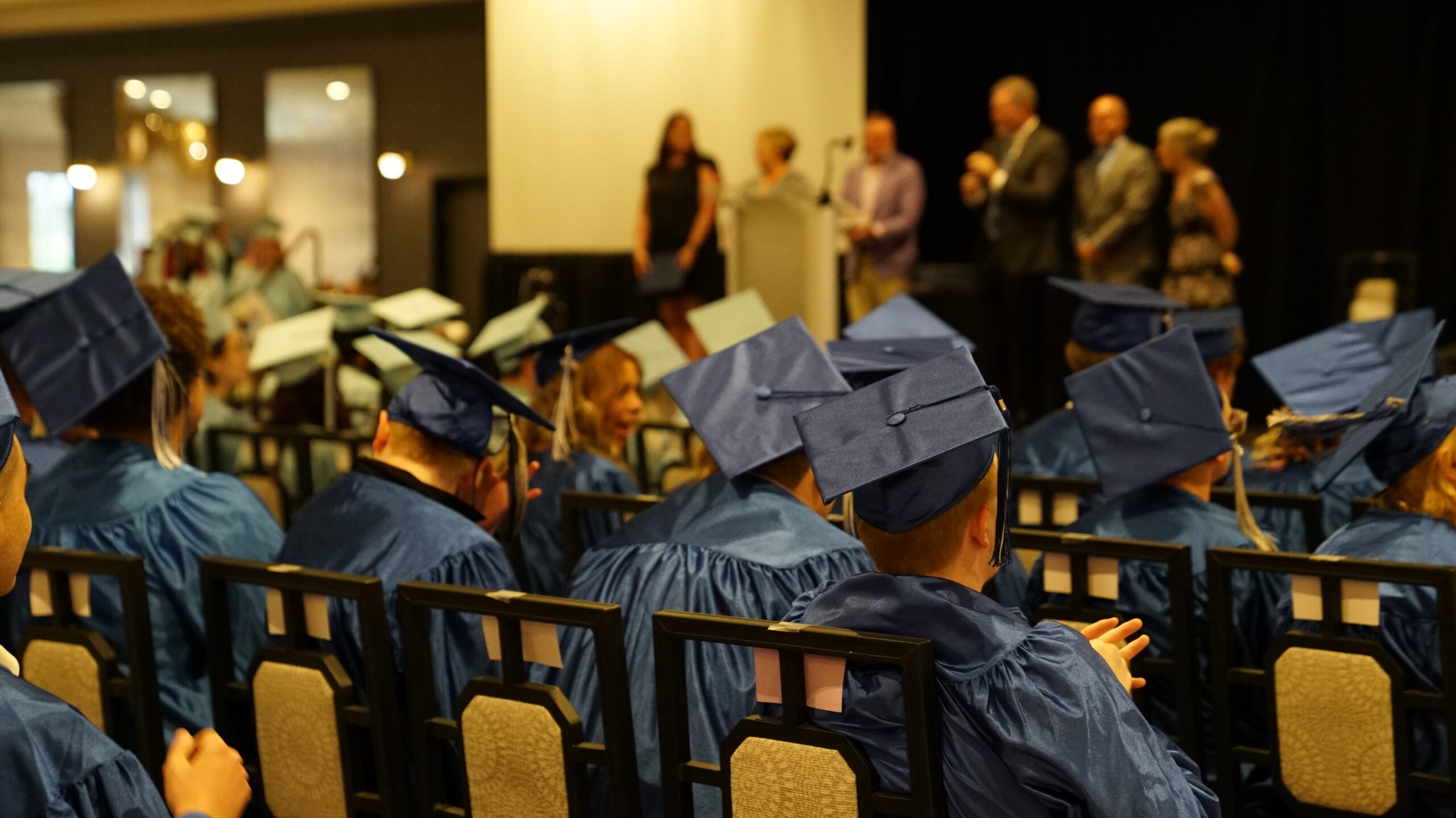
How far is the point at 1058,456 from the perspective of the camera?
414 cm

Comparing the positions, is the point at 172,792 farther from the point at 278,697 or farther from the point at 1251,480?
the point at 1251,480

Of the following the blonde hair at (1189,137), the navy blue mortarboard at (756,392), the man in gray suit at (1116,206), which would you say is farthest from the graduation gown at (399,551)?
the blonde hair at (1189,137)

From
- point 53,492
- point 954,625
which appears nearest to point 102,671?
point 53,492

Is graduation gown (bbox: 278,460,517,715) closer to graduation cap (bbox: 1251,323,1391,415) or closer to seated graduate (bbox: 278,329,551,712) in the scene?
seated graduate (bbox: 278,329,551,712)

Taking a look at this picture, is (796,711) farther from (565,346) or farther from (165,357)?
(565,346)

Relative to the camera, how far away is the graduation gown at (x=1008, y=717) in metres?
1.56

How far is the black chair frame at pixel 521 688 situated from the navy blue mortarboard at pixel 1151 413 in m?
1.32

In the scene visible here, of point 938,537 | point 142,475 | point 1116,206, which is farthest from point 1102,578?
point 1116,206

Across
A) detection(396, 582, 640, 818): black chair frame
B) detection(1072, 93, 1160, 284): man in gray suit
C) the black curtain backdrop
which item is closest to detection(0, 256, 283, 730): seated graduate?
detection(396, 582, 640, 818): black chair frame

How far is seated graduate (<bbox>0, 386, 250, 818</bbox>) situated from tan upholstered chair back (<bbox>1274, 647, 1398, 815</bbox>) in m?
1.67

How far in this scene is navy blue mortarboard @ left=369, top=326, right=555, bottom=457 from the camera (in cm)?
269

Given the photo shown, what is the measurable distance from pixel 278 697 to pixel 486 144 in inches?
431

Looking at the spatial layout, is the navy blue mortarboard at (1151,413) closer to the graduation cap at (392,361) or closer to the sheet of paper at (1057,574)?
the sheet of paper at (1057,574)

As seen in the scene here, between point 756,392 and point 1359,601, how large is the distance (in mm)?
1094
